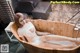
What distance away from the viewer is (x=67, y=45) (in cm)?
250

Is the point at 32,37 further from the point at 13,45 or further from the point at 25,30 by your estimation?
the point at 13,45

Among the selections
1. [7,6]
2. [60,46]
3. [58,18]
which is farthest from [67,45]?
[7,6]

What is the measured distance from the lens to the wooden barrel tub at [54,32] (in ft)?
8.04

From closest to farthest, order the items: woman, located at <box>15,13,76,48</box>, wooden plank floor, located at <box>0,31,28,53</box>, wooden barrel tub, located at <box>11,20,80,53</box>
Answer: wooden barrel tub, located at <box>11,20,80,53</box> → woman, located at <box>15,13,76,48</box> → wooden plank floor, located at <box>0,31,28,53</box>

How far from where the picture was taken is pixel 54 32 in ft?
9.46

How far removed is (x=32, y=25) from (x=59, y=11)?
53.7 inches

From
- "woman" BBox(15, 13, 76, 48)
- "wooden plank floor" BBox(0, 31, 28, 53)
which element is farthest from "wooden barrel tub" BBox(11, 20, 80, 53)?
"wooden plank floor" BBox(0, 31, 28, 53)

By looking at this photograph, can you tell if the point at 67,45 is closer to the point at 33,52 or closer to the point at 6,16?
the point at 33,52

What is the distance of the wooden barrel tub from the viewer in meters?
2.45

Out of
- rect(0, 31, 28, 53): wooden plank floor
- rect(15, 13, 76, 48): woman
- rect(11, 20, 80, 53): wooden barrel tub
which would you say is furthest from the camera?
rect(0, 31, 28, 53): wooden plank floor

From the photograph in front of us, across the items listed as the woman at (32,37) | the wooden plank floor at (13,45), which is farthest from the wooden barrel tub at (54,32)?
the wooden plank floor at (13,45)

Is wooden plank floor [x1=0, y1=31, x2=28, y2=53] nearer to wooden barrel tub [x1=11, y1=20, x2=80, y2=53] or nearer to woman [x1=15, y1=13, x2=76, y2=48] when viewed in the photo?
wooden barrel tub [x1=11, y1=20, x2=80, y2=53]

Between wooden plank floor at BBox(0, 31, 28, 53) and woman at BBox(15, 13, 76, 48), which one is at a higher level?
woman at BBox(15, 13, 76, 48)

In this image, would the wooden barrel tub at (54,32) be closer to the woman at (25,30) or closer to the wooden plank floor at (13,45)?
the woman at (25,30)
